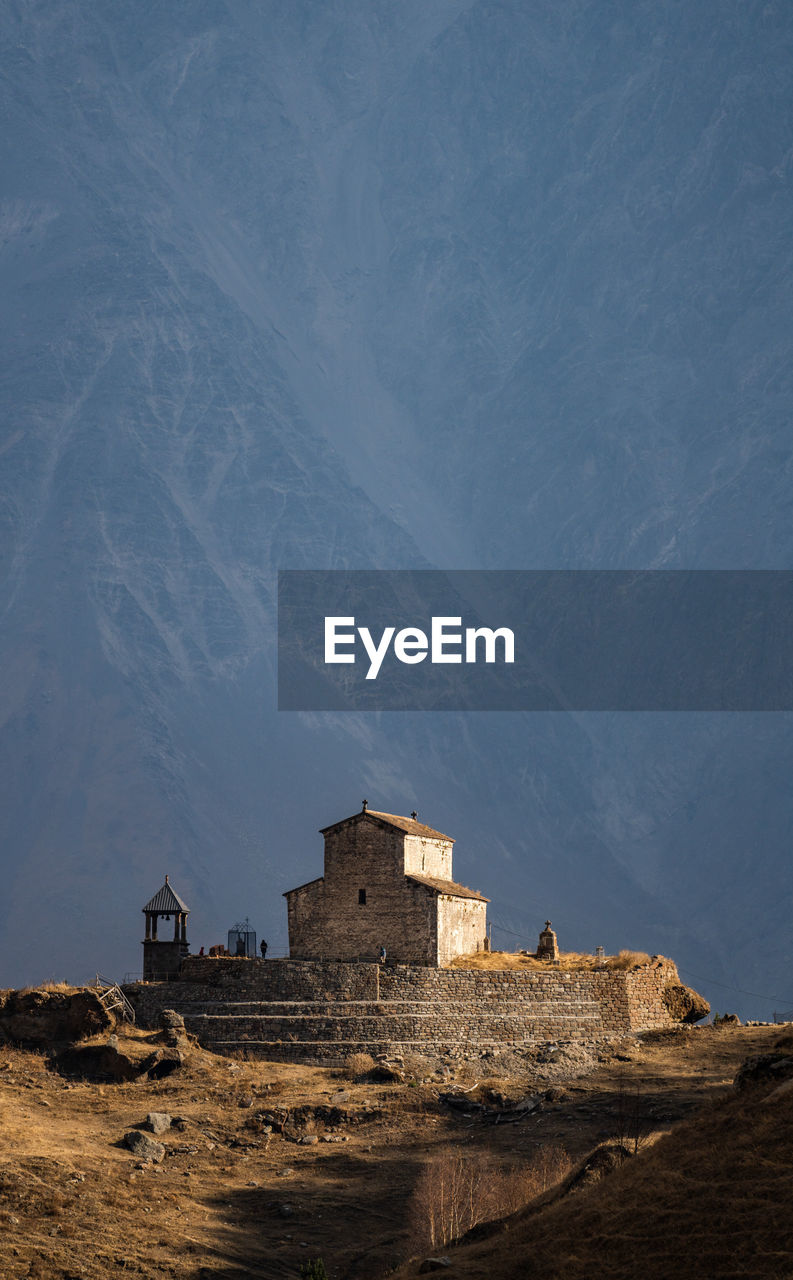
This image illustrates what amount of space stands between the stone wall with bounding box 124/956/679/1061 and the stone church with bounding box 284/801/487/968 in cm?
353

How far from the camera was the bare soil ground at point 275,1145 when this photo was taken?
3866 cm

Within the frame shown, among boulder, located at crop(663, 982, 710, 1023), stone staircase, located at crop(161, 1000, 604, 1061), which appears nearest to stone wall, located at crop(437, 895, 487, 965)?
stone staircase, located at crop(161, 1000, 604, 1061)

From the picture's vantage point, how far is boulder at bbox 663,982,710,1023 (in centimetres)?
6284

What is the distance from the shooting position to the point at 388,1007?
57.4 m

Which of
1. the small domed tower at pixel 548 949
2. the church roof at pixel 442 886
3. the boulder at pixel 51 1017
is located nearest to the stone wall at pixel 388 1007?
the boulder at pixel 51 1017

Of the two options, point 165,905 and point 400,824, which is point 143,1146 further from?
point 400,824

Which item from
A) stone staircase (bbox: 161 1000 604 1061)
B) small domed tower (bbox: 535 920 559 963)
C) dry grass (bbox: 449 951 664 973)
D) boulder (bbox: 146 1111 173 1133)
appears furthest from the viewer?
small domed tower (bbox: 535 920 559 963)

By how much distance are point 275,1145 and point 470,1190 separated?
→ 833 centimetres

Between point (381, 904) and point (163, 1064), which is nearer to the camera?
point (163, 1064)

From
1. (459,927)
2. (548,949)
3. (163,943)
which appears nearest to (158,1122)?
(163,943)

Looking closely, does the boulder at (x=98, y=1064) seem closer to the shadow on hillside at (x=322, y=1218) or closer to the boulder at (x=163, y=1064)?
the boulder at (x=163, y=1064)

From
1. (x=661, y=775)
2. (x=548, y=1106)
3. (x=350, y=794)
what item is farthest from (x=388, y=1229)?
(x=661, y=775)

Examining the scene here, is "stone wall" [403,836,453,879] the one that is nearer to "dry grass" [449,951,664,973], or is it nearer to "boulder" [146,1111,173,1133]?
"dry grass" [449,951,664,973]

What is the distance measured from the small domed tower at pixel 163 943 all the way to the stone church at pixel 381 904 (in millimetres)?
4903
